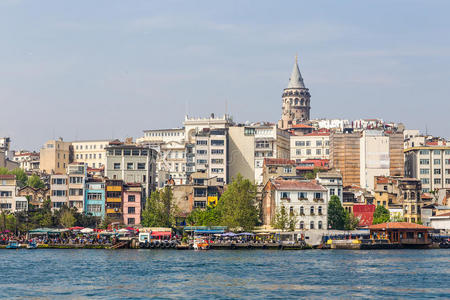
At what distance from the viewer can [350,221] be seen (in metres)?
122

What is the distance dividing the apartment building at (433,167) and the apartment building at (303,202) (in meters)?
48.7

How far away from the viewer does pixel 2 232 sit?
118125 millimetres

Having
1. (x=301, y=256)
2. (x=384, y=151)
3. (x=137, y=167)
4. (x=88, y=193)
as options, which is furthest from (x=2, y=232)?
(x=384, y=151)

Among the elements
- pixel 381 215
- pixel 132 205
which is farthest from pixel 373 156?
pixel 132 205

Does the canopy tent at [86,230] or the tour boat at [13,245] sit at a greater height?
the canopy tent at [86,230]

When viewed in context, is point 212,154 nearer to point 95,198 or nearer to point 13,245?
point 95,198

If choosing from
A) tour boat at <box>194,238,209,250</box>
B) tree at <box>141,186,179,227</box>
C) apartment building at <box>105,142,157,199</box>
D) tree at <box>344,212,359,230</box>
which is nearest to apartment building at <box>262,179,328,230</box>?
tree at <box>344,212,359,230</box>

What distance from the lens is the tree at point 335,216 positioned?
119375mm

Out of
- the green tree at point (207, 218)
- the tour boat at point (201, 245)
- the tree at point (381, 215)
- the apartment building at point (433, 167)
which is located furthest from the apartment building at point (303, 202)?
the apartment building at point (433, 167)

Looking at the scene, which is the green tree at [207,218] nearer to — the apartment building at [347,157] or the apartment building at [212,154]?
the apartment building at [212,154]

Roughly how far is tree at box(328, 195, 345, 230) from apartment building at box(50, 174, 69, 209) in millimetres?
40264

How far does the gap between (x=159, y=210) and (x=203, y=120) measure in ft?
257

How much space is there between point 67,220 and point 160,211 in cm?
1317

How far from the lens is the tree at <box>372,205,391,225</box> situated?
411ft
